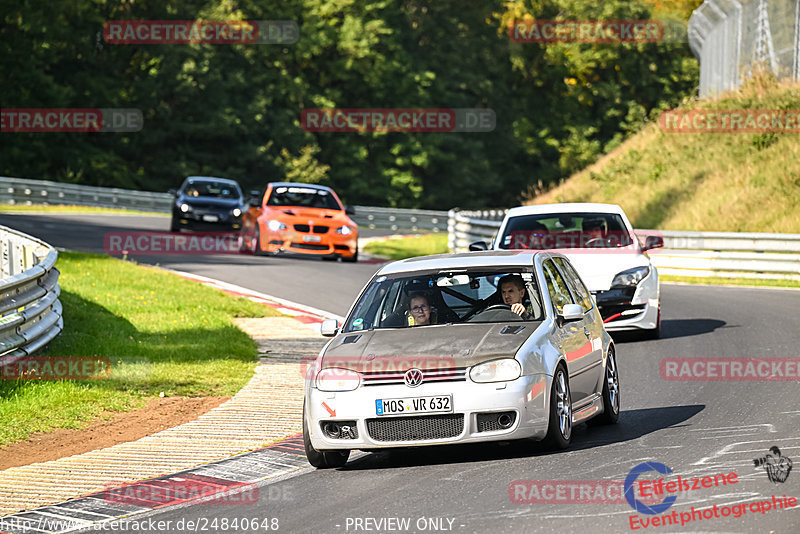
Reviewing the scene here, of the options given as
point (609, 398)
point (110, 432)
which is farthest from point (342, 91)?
point (609, 398)

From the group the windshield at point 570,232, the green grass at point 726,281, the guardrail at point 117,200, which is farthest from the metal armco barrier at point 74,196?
the windshield at point 570,232

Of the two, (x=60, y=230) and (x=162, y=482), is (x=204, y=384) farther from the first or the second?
(x=60, y=230)

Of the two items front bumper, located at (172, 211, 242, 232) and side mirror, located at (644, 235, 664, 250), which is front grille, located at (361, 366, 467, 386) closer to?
side mirror, located at (644, 235, 664, 250)

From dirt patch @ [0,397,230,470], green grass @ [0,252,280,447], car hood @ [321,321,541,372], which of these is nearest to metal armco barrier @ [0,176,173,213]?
green grass @ [0,252,280,447]

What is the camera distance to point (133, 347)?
1486 cm

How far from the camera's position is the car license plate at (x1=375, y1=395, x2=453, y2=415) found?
340 inches

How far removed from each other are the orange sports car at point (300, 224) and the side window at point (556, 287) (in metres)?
17.1

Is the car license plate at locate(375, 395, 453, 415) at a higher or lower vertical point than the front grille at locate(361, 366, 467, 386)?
lower

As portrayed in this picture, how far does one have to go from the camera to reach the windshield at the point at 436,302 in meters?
9.81

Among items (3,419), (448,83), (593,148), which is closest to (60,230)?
(3,419)

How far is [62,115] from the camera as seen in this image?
6097 centimetres

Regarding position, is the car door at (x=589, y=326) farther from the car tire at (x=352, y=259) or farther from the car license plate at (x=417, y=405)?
the car tire at (x=352, y=259)

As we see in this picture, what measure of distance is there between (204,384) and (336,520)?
630cm

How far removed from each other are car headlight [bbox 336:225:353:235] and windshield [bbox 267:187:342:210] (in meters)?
0.56
